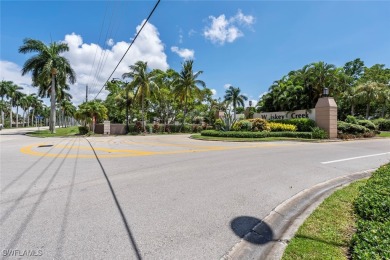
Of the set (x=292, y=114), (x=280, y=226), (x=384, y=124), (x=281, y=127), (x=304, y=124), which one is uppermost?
(x=292, y=114)

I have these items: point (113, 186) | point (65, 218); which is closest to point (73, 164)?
point (113, 186)

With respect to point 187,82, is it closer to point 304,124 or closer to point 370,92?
point 304,124

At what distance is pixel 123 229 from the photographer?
136 inches

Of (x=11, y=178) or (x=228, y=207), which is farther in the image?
(x=11, y=178)

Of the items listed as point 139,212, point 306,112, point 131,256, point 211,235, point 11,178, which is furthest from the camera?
point 306,112

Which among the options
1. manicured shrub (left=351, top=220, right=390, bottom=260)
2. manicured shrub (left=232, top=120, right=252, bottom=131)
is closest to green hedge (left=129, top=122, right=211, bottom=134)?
manicured shrub (left=232, top=120, right=252, bottom=131)

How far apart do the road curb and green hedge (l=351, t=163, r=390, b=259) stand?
810 mm

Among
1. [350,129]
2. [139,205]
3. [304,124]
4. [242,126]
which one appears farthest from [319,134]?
[139,205]

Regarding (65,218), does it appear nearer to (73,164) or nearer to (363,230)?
(363,230)

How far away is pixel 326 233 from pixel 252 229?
1064mm

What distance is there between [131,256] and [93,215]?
1.50 meters

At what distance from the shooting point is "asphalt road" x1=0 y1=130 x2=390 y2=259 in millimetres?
3020

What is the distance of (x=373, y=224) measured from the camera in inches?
119

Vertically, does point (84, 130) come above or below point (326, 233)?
above
